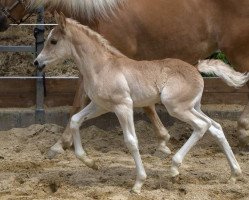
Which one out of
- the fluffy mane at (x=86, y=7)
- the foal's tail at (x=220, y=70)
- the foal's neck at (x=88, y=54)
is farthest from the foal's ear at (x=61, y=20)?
the foal's tail at (x=220, y=70)

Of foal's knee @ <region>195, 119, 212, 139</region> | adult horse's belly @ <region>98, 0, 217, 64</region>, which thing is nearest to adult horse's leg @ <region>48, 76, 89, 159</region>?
adult horse's belly @ <region>98, 0, 217, 64</region>

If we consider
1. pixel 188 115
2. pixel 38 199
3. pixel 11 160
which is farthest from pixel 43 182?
pixel 188 115

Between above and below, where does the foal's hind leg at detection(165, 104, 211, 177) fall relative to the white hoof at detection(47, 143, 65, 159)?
above

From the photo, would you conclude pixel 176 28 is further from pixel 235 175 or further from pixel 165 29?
pixel 235 175

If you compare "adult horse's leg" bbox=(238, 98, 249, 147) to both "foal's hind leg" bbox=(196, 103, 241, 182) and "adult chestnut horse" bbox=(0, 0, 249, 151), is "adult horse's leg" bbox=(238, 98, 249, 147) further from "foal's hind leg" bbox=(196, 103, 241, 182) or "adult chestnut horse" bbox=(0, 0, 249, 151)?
"foal's hind leg" bbox=(196, 103, 241, 182)

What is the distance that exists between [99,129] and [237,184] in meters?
2.29

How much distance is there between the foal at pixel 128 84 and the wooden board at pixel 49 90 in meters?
2.02

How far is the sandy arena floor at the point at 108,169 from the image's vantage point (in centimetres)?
519

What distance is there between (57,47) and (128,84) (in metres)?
0.69

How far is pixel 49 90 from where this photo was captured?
24.9 feet

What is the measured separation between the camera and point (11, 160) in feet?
20.7

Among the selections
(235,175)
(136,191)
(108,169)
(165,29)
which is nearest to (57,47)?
(108,169)

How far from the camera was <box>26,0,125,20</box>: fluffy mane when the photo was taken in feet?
21.0

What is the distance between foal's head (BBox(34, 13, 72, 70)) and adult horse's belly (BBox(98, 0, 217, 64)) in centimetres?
113
